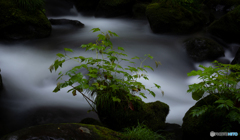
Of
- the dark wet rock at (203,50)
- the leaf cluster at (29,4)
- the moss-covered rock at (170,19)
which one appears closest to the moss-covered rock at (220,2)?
the moss-covered rock at (170,19)

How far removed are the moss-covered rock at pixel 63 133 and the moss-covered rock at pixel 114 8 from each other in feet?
29.4

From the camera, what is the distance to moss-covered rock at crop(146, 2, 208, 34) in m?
7.33

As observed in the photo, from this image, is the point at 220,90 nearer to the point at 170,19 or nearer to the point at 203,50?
the point at 203,50

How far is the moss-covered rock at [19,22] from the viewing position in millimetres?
5992

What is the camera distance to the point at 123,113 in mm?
2979

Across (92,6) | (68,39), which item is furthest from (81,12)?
(68,39)

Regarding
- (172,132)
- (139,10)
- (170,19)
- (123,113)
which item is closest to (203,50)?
(170,19)

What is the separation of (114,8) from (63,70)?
636 cm

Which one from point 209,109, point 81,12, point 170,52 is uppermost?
point 81,12

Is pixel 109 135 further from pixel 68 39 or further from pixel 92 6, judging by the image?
pixel 92 6

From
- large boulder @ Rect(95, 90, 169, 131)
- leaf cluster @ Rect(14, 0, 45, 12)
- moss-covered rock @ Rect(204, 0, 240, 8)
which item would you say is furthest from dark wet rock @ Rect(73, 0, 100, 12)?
large boulder @ Rect(95, 90, 169, 131)

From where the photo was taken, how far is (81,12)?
11.7 m

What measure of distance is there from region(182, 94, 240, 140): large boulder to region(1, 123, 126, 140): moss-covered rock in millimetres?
1344

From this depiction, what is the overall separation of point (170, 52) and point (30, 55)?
4209 mm
